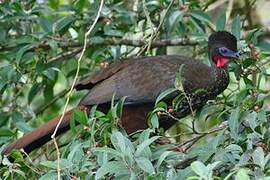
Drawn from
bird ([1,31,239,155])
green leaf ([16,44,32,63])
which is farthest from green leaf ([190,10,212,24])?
green leaf ([16,44,32,63])

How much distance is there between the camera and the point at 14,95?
17.6ft

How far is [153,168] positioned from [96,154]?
39 cm

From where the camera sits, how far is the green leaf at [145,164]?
302 cm

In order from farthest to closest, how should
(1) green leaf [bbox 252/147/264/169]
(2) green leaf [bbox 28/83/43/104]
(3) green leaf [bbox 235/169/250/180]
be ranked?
1. (2) green leaf [bbox 28/83/43/104]
2. (1) green leaf [bbox 252/147/264/169]
3. (3) green leaf [bbox 235/169/250/180]

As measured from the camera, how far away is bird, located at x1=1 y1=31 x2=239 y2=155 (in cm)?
458

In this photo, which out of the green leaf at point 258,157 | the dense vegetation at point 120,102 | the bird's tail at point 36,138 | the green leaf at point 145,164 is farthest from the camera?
the bird's tail at point 36,138

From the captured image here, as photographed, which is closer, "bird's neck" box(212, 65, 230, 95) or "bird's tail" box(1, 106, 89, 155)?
"bird's tail" box(1, 106, 89, 155)

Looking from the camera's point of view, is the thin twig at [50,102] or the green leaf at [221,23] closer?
the green leaf at [221,23]

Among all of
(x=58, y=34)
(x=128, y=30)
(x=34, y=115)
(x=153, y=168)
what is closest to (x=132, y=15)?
(x=128, y=30)

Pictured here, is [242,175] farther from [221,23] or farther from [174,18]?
[221,23]

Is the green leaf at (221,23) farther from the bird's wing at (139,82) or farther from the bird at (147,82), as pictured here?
the bird's wing at (139,82)

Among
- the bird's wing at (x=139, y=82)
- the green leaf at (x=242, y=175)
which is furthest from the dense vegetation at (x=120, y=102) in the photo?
Result: the green leaf at (x=242, y=175)

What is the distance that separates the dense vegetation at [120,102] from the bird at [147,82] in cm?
9

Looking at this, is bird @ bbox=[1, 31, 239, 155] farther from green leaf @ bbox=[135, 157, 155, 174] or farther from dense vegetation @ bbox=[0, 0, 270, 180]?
green leaf @ bbox=[135, 157, 155, 174]
